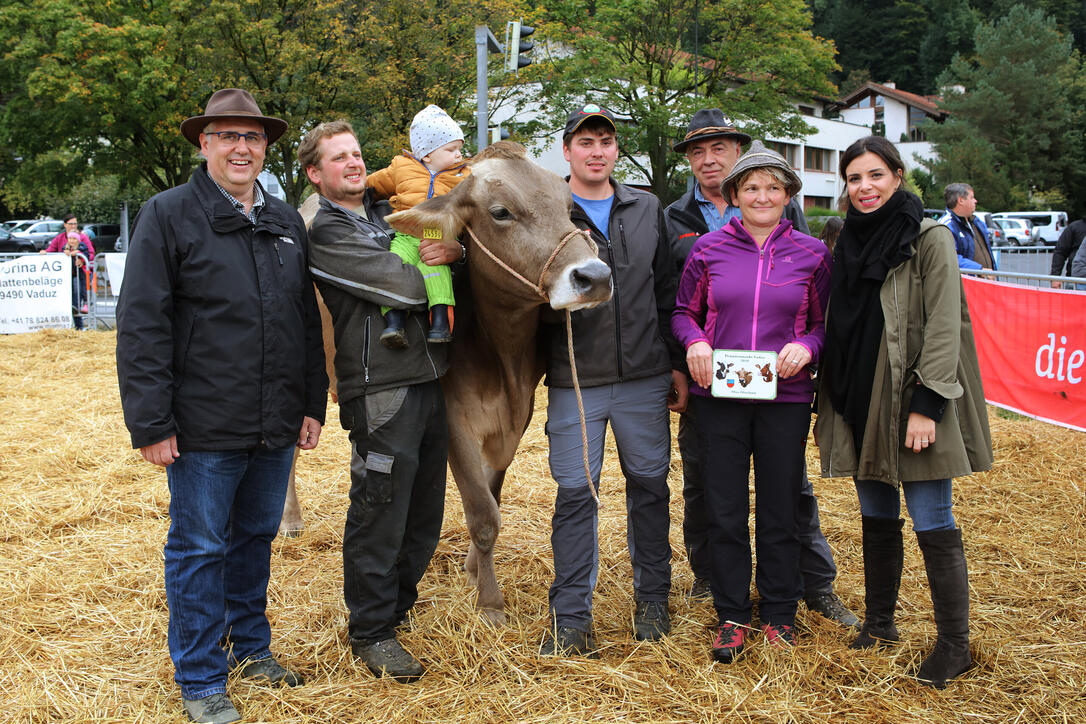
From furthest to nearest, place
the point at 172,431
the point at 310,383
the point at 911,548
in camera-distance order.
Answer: the point at 911,548 → the point at 310,383 → the point at 172,431

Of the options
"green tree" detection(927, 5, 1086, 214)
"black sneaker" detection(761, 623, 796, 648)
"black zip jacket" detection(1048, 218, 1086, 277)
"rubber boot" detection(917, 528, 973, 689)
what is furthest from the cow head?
"green tree" detection(927, 5, 1086, 214)

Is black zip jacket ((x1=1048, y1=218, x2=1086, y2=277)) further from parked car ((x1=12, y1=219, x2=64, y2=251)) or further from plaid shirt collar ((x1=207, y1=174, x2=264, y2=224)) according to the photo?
parked car ((x1=12, y1=219, x2=64, y2=251))

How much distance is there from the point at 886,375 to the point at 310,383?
2.38 meters

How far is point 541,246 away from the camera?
3410 millimetres

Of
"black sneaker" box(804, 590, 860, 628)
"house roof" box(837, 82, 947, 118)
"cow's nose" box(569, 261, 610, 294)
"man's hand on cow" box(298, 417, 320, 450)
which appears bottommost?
"black sneaker" box(804, 590, 860, 628)

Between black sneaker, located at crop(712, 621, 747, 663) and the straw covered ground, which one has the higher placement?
black sneaker, located at crop(712, 621, 747, 663)

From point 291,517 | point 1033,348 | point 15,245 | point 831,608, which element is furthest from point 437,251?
point 15,245

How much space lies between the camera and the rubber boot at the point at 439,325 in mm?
3527

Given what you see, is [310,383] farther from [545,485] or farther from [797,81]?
[797,81]

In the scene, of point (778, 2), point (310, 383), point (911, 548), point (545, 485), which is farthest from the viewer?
point (778, 2)

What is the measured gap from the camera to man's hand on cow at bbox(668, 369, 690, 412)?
3.96 meters

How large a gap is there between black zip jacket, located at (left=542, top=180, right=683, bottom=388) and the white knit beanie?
0.66 meters

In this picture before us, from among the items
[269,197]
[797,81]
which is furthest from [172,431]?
[797,81]

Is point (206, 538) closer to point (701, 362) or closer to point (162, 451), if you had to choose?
point (162, 451)
